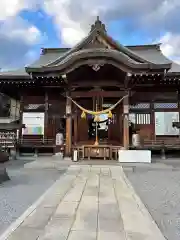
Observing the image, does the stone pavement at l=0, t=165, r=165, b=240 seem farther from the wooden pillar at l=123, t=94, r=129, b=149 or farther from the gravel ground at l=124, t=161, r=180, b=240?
the wooden pillar at l=123, t=94, r=129, b=149

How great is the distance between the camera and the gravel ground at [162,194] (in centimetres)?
355

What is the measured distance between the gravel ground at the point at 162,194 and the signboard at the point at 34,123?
20.1 feet

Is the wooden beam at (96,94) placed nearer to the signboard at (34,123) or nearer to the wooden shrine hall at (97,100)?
the wooden shrine hall at (97,100)

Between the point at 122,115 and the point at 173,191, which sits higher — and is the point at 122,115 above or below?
above

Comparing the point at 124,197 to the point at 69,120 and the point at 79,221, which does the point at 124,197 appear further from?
the point at 69,120

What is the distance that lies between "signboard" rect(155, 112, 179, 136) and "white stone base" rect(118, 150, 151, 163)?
2838mm

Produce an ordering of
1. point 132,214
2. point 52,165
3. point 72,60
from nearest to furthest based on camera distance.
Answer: point 132,214, point 52,165, point 72,60

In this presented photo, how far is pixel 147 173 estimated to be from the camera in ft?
27.1

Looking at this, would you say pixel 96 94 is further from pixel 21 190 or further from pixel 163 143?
pixel 21 190

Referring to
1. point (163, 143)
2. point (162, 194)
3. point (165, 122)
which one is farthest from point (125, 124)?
point (162, 194)

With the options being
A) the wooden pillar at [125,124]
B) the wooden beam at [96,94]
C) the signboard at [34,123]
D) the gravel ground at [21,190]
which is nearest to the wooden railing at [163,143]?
the wooden pillar at [125,124]

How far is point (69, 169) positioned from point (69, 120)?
3.57 meters

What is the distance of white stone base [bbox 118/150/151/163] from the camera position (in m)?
10.5

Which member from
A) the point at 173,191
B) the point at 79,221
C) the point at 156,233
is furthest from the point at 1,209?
the point at 173,191
